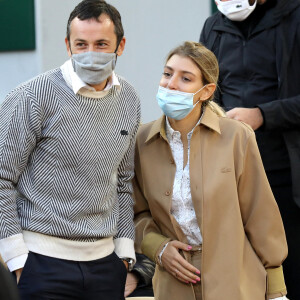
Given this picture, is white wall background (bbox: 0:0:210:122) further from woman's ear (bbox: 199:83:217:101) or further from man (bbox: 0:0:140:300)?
man (bbox: 0:0:140:300)

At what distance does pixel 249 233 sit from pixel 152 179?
0.52 metres

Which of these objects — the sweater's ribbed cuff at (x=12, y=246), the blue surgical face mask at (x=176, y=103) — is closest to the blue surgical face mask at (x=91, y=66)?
the blue surgical face mask at (x=176, y=103)

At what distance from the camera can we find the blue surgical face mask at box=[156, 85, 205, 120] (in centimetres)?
394

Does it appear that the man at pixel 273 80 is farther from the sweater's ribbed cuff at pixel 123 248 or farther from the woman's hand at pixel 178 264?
the sweater's ribbed cuff at pixel 123 248

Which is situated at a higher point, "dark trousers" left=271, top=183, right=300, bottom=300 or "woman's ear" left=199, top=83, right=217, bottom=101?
"woman's ear" left=199, top=83, right=217, bottom=101

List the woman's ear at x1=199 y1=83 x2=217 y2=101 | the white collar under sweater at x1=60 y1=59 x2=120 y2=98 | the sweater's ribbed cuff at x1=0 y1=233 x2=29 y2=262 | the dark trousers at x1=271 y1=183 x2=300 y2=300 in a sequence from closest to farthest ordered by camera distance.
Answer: the sweater's ribbed cuff at x1=0 y1=233 x2=29 y2=262
the white collar under sweater at x1=60 y1=59 x2=120 y2=98
the woman's ear at x1=199 y1=83 x2=217 y2=101
the dark trousers at x1=271 y1=183 x2=300 y2=300

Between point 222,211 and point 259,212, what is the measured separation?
0.18 meters

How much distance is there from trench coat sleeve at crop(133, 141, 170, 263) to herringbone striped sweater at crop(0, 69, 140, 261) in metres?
0.38

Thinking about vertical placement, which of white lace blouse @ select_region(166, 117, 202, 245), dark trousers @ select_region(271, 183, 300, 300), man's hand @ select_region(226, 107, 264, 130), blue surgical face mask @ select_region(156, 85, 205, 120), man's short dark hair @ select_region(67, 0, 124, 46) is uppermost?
man's short dark hair @ select_region(67, 0, 124, 46)

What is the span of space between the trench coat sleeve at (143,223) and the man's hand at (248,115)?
2.05 ft

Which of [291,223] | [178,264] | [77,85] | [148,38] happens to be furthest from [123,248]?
[148,38]

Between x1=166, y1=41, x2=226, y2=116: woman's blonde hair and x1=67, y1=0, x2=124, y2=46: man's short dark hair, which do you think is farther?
x1=166, y1=41, x2=226, y2=116: woman's blonde hair

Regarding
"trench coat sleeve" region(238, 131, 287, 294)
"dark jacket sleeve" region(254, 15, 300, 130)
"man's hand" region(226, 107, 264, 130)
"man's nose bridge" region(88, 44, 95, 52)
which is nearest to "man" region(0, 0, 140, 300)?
"man's nose bridge" region(88, 44, 95, 52)

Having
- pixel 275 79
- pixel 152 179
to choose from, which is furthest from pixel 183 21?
pixel 152 179
